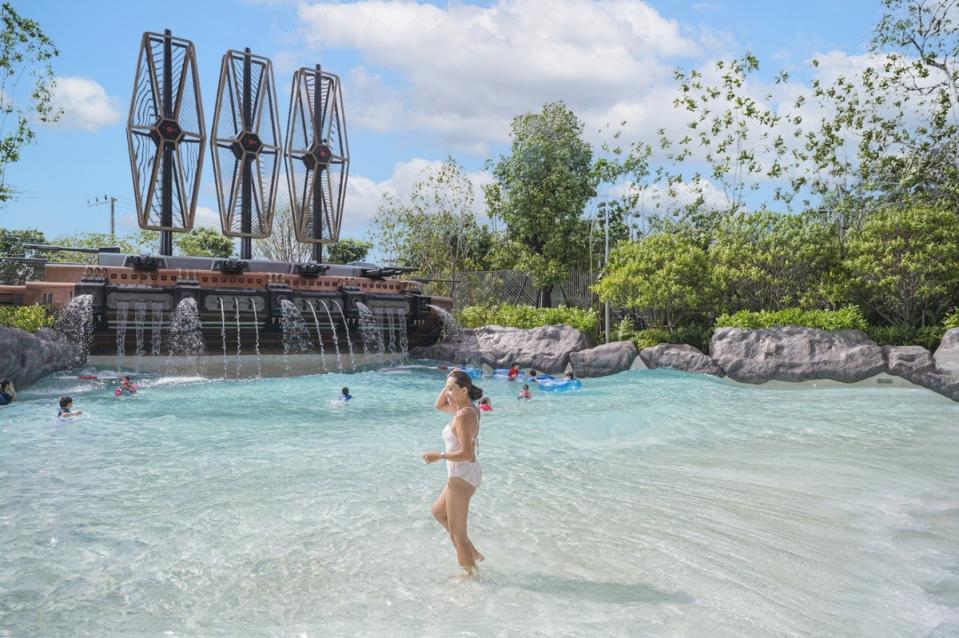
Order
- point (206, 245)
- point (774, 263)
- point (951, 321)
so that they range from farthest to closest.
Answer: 1. point (206, 245)
2. point (774, 263)
3. point (951, 321)

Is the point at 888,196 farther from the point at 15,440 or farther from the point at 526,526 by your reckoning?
the point at 15,440

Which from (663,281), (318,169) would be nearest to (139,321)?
→ (318,169)

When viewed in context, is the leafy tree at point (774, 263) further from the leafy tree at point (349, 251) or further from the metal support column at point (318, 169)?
the leafy tree at point (349, 251)

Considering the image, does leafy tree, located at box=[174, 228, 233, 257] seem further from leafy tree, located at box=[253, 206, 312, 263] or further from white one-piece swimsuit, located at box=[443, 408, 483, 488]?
white one-piece swimsuit, located at box=[443, 408, 483, 488]

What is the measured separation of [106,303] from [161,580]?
14505 mm

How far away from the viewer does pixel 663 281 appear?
19828mm

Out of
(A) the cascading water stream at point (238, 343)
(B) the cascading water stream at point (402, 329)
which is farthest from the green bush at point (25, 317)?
(B) the cascading water stream at point (402, 329)

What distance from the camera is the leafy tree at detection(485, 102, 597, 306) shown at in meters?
27.8

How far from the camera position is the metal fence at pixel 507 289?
28219 millimetres

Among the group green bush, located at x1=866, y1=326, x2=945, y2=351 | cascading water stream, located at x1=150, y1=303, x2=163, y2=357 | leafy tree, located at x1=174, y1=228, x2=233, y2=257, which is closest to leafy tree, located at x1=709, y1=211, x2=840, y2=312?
green bush, located at x1=866, y1=326, x2=945, y2=351

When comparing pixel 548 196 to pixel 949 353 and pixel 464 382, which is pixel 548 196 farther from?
pixel 464 382

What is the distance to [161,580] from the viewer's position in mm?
4941

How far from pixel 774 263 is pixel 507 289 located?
1206 cm

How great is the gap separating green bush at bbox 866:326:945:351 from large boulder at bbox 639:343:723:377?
3975 mm
